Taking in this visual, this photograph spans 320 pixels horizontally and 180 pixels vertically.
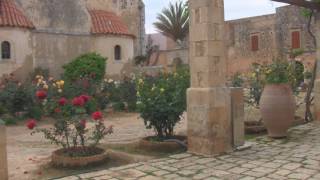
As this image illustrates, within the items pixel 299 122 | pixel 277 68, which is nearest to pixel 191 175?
pixel 277 68

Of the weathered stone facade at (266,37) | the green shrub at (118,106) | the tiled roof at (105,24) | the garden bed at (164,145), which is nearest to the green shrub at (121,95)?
the green shrub at (118,106)

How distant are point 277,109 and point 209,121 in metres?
2.07

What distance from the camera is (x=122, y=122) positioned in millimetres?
12383

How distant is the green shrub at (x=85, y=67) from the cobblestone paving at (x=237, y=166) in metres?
13.5

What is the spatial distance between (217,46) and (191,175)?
227 centimetres

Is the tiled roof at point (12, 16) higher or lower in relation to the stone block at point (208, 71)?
higher

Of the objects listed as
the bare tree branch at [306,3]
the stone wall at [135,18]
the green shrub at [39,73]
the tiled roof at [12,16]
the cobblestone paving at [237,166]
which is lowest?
the cobblestone paving at [237,166]

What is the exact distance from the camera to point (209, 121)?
683 centimetres

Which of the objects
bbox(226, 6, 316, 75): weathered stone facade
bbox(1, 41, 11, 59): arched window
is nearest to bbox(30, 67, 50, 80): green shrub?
bbox(1, 41, 11, 59): arched window

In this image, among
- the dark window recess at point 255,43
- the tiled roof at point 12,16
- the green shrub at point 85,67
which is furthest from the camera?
the dark window recess at point 255,43

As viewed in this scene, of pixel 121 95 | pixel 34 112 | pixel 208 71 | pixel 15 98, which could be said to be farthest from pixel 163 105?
pixel 121 95

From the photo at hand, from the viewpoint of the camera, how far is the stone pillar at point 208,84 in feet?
22.4

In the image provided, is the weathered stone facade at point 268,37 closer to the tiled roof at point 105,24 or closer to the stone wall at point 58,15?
the tiled roof at point 105,24

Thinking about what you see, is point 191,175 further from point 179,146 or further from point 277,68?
point 277,68
